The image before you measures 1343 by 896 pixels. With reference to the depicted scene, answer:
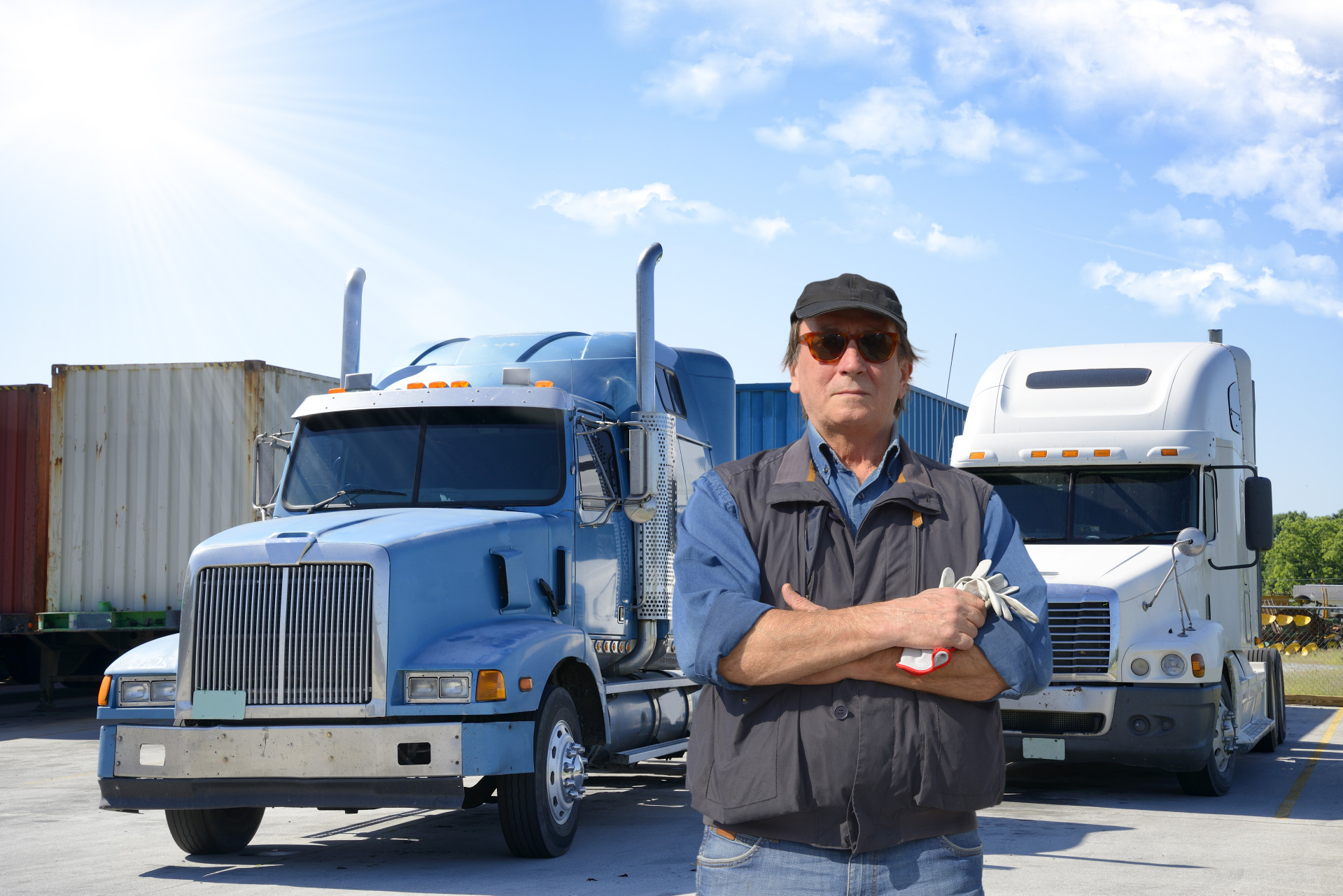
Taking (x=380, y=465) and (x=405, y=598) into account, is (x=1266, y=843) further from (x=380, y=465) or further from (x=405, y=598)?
(x=380, y=465)

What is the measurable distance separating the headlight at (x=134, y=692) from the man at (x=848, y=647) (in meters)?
5.26

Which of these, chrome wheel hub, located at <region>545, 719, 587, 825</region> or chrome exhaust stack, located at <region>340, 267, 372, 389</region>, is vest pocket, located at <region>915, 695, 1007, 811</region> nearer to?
chrome wheel hub, located at <region>545, 719, 587, 825</region>

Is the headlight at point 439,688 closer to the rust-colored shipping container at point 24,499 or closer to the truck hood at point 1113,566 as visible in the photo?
the truck hood at point 1113,566

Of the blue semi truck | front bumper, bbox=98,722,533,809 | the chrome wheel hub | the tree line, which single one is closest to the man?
front bumper, bbox=98,722,533,809

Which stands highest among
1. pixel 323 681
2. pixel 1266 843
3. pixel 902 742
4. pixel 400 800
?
pixel 902 742

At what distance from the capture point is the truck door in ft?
28.0

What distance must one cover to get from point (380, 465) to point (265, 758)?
2.17 metres

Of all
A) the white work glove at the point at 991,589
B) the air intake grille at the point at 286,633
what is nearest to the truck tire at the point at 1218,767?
the air intake grille at the point at 286,633

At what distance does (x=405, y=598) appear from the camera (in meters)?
7.00

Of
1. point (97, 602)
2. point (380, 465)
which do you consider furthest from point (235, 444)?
point (380, 465)

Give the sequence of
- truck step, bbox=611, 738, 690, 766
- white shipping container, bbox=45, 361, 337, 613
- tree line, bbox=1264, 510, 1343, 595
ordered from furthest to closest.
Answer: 1. tree line, bbox=1264, 510, 1343, 595
2. white shipping container, bbox=45, 361, 337, 613
3. truck step, bbox=611, 738, 690, 766

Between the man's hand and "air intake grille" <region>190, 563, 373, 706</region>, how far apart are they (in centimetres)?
462

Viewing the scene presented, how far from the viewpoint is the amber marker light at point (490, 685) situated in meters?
6.95

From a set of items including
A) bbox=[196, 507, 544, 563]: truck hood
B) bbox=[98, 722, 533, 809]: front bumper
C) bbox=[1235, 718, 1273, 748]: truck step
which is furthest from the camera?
bbox=[1235, 718, 1273, 748]: truck step
